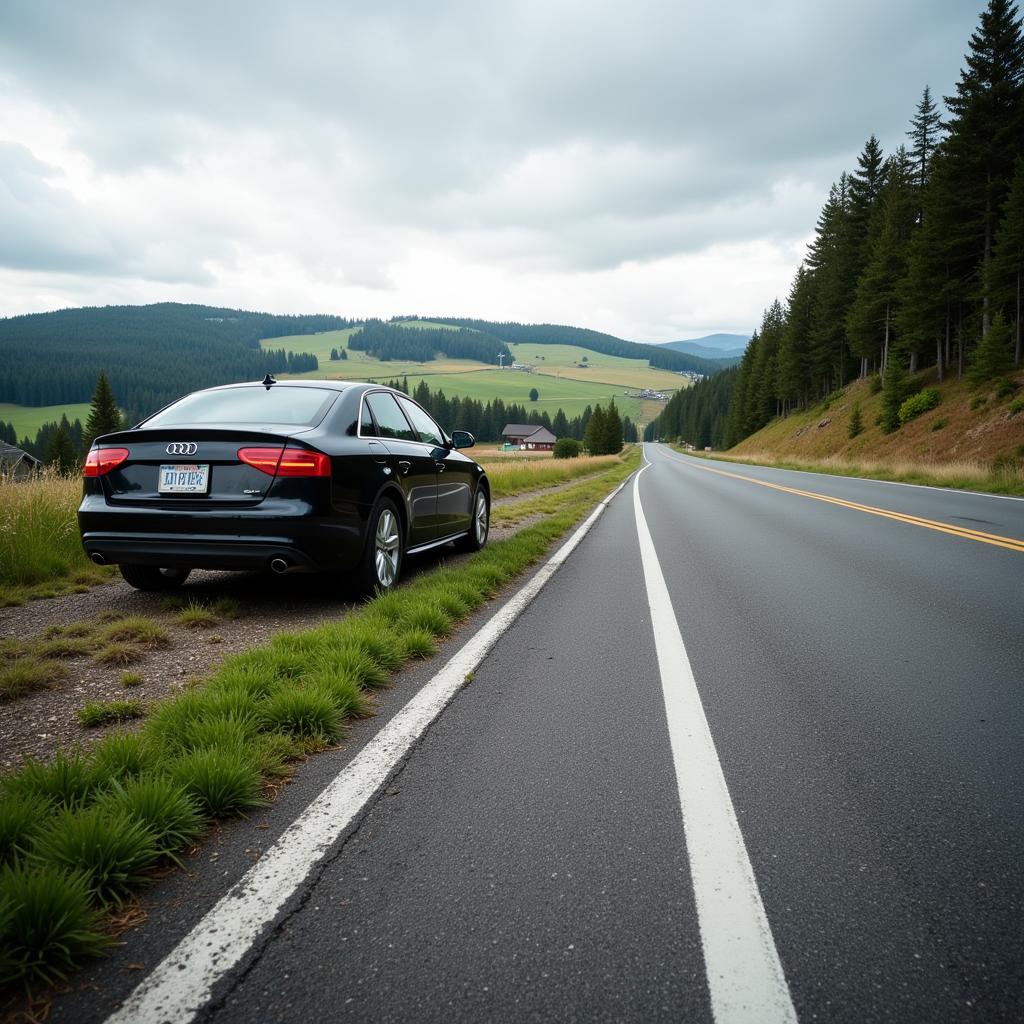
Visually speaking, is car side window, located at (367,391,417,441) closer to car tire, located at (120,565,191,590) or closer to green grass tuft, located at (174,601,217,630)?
green grass tuft, located at (174,601,217,630)

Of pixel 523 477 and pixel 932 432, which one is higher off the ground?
pixel 932 432

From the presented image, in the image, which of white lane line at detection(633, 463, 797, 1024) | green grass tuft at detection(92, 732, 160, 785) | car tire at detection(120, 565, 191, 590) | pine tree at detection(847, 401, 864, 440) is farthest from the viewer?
pine tree at detection(847, 401, 864, 440)

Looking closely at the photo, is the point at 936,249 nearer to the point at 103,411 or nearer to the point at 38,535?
the point at 38,535

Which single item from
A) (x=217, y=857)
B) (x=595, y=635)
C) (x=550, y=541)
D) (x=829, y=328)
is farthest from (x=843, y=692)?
(x=829, y=328)

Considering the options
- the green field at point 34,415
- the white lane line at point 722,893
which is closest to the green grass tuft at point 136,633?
the white lane line at point 722,893

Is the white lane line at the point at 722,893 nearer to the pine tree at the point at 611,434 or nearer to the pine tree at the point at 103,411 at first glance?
the pine tree at the point at 103,411

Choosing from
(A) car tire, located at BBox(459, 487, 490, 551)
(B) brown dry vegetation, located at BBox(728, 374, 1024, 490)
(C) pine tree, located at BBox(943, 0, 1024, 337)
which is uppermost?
(C) pine tree, located at BBox(943, 0, 1024, 337)

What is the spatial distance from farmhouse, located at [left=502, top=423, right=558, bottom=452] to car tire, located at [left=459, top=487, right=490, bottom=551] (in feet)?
365

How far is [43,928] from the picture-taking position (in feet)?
4.76

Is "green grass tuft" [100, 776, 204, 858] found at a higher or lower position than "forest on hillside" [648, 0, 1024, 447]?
lower

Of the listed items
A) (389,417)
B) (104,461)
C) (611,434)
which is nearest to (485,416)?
(611,434)

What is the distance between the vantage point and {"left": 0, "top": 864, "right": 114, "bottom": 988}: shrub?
1380mm

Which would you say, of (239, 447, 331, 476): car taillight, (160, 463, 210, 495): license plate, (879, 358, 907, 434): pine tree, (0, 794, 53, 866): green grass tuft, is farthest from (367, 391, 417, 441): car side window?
(879, 358, 907, 434): pine tree

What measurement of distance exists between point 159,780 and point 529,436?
12656 cm
